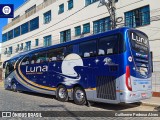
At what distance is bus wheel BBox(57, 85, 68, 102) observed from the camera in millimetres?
14961

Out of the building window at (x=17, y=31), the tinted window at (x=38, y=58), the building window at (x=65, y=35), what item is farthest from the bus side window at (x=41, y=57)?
the building window at (x=17, y=31)

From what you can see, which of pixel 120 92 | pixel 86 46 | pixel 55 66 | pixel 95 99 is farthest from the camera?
pixel 55 66

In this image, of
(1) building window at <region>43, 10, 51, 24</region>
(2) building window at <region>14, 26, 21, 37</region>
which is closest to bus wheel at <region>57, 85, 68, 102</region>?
(1) building window at <region>43, 10, 51, 24</region>

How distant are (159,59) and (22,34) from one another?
29137 mm

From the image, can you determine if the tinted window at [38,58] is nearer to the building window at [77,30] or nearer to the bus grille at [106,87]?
the bus grille at [106,87]

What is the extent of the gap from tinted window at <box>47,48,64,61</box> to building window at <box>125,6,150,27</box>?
7.52 m

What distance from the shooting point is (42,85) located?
17.4m

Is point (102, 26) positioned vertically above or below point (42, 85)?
above

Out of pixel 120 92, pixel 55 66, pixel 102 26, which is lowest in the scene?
pixel 120 92

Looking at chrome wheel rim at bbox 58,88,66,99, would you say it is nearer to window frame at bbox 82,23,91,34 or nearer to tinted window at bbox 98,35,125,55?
tinted window at bbox 98,35,125,55

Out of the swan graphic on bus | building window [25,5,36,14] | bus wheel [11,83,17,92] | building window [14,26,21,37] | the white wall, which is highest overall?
building window [25,5,36,14]

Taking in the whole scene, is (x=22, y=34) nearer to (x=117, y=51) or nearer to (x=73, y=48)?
(x=73, y=48)

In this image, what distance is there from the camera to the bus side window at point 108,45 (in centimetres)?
1144

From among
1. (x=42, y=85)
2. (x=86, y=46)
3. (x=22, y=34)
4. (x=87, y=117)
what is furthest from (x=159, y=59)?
(x=22, y=34)
